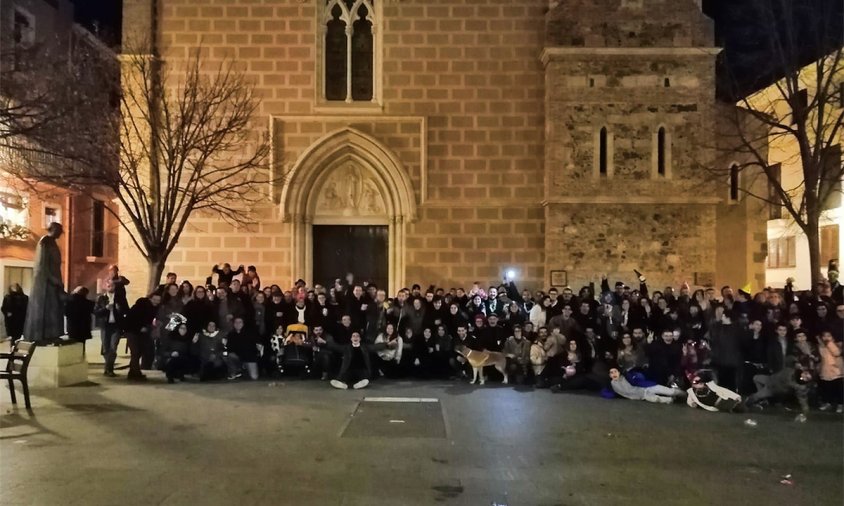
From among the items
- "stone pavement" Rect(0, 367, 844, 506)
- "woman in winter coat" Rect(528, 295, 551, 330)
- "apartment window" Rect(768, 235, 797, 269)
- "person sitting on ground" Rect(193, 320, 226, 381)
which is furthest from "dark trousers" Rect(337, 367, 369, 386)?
"apartment window" Rect(768, 235, 797, 269)

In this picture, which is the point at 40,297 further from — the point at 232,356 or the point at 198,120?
the point at 198,120

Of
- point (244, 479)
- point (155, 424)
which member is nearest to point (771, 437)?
point (244, 479)

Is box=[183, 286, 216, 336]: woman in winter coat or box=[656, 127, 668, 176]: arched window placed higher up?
box=[656, 127, 668, 176]: arched window

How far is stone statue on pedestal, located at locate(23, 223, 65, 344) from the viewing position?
10.6 m

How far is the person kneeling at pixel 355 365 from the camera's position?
11.9m

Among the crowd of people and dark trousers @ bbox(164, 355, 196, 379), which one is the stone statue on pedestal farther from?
dark trousers @ bbox(164, 355, 196, 379)

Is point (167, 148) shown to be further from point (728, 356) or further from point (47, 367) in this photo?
point (728, 356)

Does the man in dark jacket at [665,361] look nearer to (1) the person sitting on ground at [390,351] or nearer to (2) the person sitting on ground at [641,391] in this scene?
(2) the person sitting on ground at [641,391]

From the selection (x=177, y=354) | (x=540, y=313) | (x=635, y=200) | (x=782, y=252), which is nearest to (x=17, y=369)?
(x=177, y=354)

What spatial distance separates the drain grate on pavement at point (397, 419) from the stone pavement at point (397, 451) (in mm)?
36

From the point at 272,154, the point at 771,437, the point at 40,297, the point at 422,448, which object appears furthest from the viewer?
the point at 272,154

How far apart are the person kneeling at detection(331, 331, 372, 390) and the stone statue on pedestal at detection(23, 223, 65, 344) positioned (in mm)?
4334

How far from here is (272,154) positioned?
1727 cm

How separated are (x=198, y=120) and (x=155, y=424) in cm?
840
